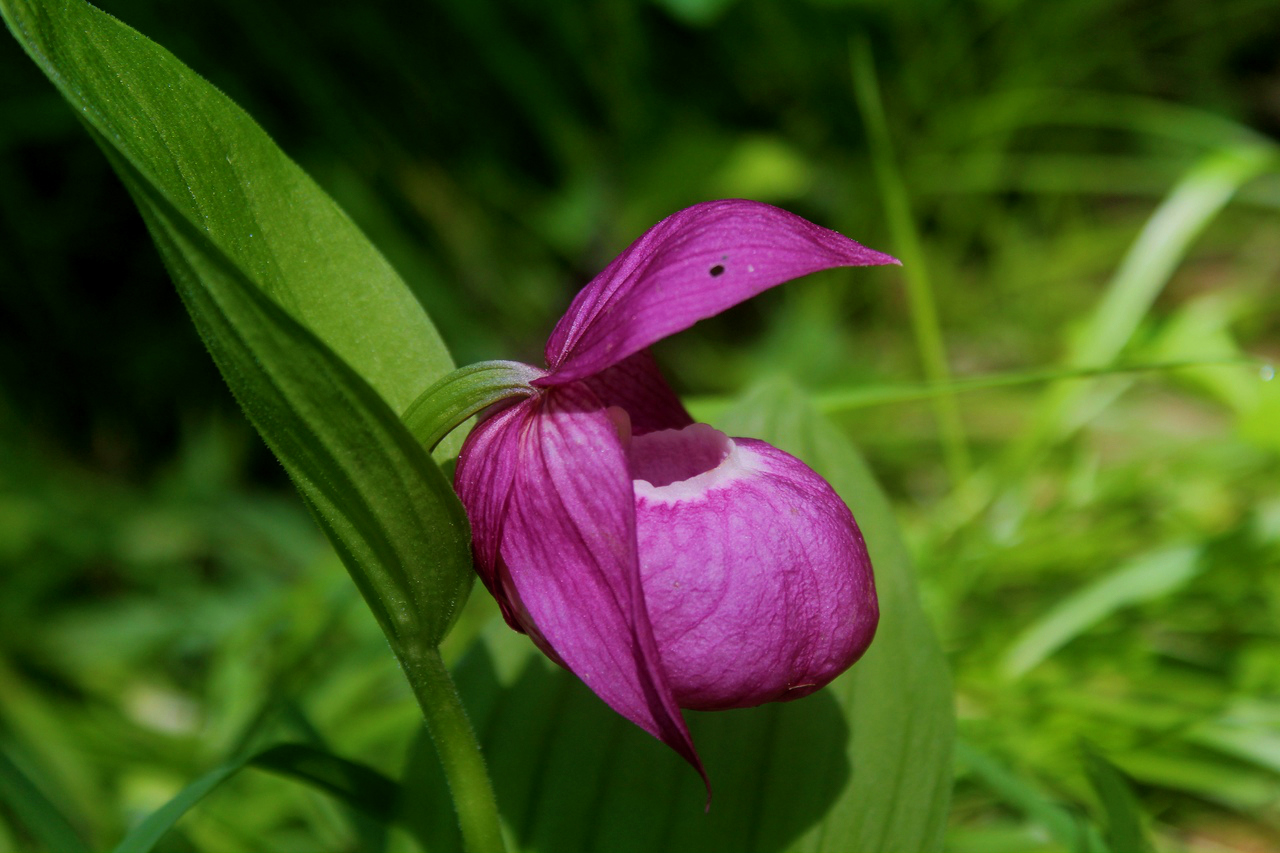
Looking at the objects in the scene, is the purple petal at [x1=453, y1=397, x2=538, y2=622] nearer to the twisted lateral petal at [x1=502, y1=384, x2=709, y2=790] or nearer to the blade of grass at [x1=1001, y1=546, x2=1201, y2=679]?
the twisted lateral petal at [x1=502, y1=384, x2=709, y2=790]

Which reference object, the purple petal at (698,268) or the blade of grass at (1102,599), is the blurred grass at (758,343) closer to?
the blade of grass at (1102,599)

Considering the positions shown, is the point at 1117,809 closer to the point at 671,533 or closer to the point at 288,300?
the point at 671,533

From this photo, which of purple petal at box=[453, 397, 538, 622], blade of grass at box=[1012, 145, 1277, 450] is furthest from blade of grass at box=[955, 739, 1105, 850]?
blade of grass at box=[1012, 145, 1277, 450]

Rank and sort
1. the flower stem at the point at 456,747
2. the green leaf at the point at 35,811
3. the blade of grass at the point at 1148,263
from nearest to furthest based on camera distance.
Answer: the flower stem at the point at 456,747 < the green leaf at the point at 35,811 < the blade of grass at the point at 1148,263

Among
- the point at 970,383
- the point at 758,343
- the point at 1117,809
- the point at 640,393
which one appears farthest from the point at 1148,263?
the point at 640,393

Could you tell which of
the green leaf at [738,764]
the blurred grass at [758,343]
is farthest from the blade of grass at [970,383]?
the green leaf at [738,764]

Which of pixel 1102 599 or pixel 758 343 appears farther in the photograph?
pixel 758 343
